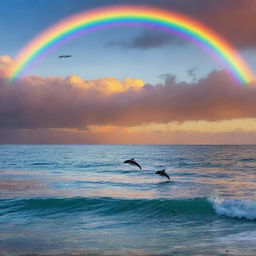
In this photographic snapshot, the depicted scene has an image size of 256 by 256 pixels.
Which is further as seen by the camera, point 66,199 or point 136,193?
point 136,193

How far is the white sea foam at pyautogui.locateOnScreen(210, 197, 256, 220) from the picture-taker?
59.2 feet

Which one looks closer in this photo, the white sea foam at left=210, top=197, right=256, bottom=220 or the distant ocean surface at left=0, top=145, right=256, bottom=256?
the distant ocean surface at left=0, top=145, right=256, bottom=256

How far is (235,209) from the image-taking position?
61.6ft

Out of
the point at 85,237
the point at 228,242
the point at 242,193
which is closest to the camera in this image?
the point at 228,242

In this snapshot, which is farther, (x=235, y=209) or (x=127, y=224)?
(x=235, y=209)

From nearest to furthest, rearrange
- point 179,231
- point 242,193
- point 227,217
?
point 179,231, point 227,217, point 242,193

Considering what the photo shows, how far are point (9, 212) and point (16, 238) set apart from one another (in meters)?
7.01

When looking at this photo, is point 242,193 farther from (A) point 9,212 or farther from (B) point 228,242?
(A) point 9,212

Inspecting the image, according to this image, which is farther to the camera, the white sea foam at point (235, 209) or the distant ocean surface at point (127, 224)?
the white sea foam at point (235, 209)

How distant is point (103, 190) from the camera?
29422 millimetres

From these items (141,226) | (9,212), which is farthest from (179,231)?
(9,212)

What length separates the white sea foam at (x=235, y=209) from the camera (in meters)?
18.0

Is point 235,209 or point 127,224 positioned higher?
point 235,209

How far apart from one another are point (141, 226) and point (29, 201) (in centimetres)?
989
